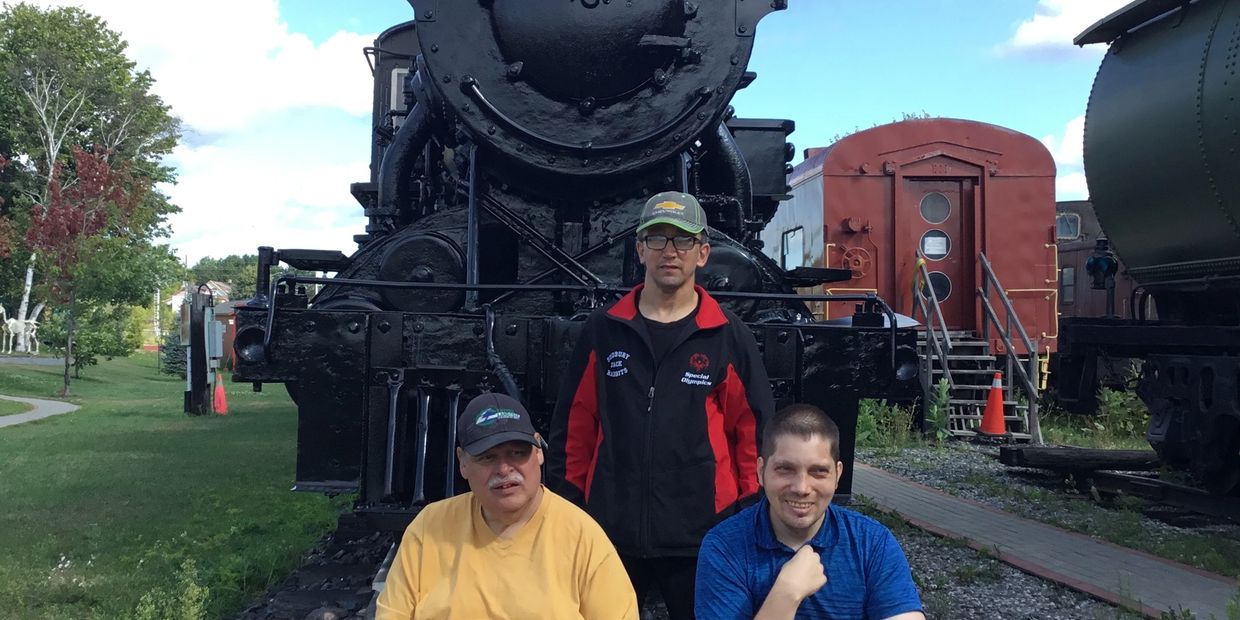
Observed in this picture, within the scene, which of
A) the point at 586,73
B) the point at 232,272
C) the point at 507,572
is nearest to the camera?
the point at 507,572

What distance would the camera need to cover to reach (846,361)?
13.0ft

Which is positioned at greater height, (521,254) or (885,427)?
(521,254)

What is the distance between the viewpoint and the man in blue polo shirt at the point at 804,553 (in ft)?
6.75

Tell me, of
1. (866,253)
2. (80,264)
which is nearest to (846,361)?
(866,253)

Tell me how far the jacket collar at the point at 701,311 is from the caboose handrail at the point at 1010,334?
880 cm

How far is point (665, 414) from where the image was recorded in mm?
2576

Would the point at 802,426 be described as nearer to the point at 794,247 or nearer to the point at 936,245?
the point at 936,245

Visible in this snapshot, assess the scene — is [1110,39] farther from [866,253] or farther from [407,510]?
[407,510]

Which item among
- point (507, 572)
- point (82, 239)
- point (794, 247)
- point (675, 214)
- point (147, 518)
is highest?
point (82, 239)

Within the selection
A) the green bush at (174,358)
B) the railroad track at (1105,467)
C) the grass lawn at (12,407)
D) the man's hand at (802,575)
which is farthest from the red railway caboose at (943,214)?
the green bush at (174,358)

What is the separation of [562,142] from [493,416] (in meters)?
2.49

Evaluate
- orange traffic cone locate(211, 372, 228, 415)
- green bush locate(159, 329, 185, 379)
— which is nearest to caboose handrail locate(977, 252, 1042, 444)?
orange traffic cone locate(211, 372, 228, 415)

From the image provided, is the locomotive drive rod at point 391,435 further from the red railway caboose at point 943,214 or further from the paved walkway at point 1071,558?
the red railway caboose at point 943,214

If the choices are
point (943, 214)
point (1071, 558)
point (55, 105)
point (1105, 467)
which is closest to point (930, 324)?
point (943, 214)
